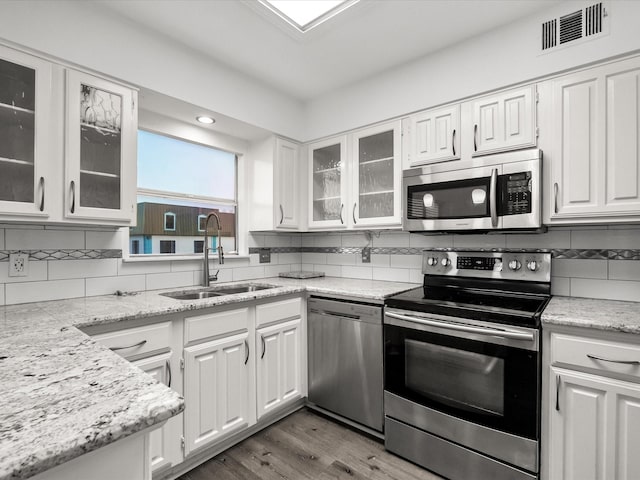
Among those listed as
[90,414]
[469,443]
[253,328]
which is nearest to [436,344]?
[469,443]

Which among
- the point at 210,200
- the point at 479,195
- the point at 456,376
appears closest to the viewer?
the point at 456,376

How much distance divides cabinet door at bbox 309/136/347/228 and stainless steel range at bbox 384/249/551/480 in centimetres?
97

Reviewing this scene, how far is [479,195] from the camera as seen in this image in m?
2.02

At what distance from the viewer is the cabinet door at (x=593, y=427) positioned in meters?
1.39

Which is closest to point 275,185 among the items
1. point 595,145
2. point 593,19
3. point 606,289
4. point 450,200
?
point 450,200

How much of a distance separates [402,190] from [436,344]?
1040 mm

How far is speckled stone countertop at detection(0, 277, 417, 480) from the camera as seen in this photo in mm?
540

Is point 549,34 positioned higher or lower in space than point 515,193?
higher

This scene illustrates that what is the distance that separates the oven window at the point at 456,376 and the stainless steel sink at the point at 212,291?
3.80ft

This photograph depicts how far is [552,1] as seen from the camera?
181 cm

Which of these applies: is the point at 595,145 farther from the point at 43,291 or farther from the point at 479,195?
the point at 43,291

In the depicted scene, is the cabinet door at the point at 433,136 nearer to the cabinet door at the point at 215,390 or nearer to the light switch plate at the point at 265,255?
the light switch plate at the point at 265,255

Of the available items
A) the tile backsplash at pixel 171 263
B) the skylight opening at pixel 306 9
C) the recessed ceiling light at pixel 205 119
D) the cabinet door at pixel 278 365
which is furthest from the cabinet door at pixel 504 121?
the recessed ceiling light at pixel 205 119

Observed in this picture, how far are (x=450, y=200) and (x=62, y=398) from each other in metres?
2.06
